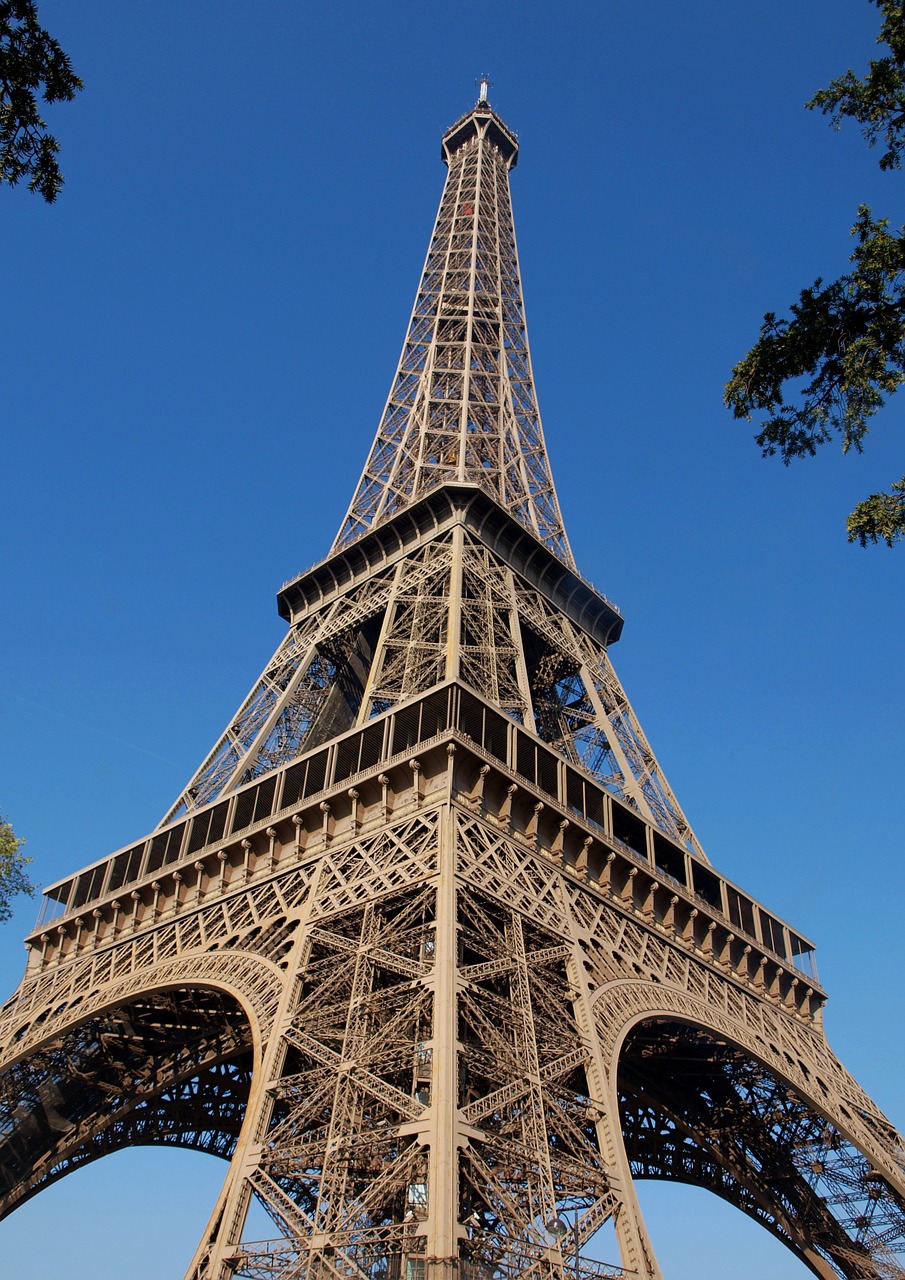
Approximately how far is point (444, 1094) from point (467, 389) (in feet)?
119

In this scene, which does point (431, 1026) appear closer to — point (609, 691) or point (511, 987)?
point (511, 987)

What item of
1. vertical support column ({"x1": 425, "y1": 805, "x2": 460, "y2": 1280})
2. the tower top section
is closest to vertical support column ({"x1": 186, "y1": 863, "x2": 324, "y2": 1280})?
vertical support column ({"x1": 425, "y1": 805, "x2": 460, "y2": 1280})

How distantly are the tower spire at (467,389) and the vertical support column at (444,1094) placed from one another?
21.2m

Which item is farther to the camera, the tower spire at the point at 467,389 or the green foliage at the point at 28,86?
the tower spire at the point at 467,389

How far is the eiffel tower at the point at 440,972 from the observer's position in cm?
1919

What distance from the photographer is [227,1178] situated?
19.5 m

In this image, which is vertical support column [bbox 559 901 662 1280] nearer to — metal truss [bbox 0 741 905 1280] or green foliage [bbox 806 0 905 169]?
metal truss [bbox 0 741 905 1280]

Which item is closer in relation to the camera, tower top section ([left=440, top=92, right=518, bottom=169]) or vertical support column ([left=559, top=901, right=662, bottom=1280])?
vertical support column ([left=559, top=901, right=662, bottom=1280])

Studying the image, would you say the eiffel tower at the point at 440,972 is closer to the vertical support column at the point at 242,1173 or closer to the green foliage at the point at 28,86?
the vertical support column at the point at 242,1173

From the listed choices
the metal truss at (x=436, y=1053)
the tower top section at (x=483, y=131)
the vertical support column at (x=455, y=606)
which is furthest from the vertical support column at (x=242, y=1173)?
the tower top section at (x=483, y=131)

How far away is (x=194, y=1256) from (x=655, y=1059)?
17.2 metres

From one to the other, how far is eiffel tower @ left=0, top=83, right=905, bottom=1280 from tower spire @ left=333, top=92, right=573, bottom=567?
0.40 metres

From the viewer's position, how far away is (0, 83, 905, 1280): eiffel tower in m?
19.2

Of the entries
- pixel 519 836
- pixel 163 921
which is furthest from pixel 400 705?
pixel 163 921
